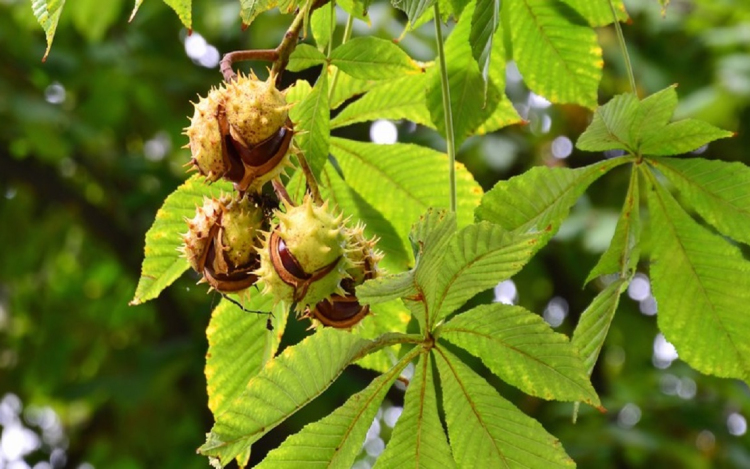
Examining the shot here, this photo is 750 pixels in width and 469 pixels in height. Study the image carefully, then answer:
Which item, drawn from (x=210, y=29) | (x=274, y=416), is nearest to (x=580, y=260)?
(x=210, y=29)

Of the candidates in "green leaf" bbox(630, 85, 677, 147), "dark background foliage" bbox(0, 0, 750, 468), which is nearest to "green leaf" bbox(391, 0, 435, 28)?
"green leaf" bbox(630, 85, 677, 147)

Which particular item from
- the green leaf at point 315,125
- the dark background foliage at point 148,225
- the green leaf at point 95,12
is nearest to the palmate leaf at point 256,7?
the green leaf at point 315,125

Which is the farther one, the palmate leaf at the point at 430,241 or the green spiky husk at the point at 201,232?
the green spiky husk at the point at 201,232

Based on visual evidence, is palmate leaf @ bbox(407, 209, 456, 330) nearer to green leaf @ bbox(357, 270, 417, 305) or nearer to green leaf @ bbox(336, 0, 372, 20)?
green leaf @ bbox(357, 270, 417, 305)

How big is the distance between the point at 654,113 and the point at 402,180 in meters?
0.39

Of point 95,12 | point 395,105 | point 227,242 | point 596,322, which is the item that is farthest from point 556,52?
point 95,12

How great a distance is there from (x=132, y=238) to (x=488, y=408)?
3180mm

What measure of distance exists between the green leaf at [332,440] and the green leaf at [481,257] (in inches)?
4.6

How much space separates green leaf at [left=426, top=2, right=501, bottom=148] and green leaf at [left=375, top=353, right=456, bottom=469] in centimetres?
35

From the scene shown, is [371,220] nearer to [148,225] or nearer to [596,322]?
[596,322]

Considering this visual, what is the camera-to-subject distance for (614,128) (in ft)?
3.34

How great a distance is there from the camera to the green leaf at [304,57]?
1.09 m

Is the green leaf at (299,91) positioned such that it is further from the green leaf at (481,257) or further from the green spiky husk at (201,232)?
the green leaf at (481,257)

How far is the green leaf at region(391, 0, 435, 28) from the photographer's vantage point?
0.94m
